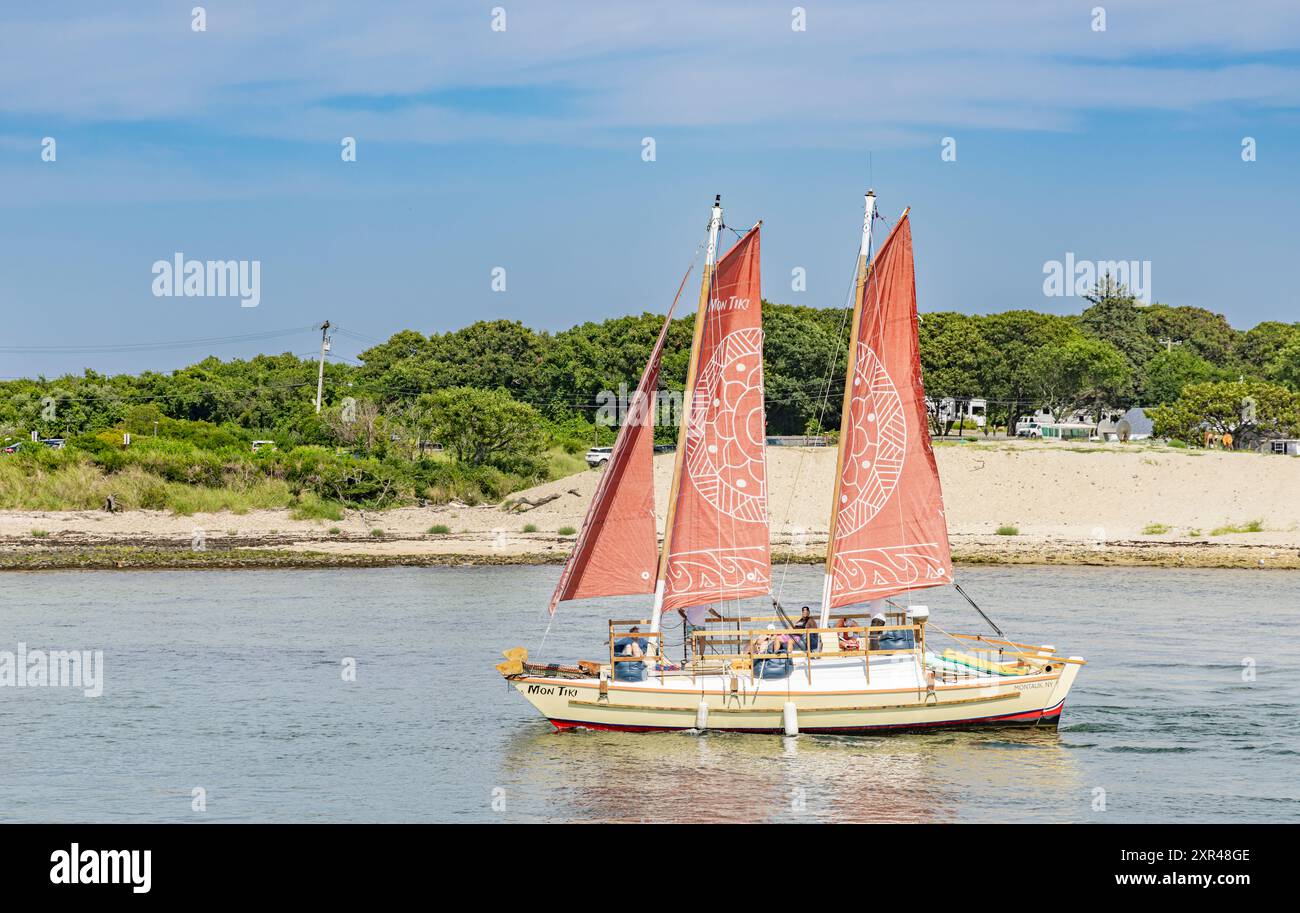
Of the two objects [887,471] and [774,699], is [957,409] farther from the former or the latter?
[774,699]

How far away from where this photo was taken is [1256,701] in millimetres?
39906

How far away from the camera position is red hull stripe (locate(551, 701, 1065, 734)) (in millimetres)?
35312

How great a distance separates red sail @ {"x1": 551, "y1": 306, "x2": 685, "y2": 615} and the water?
354cm

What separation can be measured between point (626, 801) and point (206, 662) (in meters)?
21.3

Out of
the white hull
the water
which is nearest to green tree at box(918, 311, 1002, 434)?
the water

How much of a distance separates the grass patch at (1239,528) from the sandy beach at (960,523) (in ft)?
0.41

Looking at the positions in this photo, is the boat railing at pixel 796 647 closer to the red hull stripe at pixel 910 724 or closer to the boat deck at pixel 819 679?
the boat deck at pixel 819 679

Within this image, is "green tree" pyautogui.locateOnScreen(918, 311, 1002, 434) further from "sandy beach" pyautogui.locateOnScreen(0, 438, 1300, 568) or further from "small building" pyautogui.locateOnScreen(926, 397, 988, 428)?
"sandy beach" pyautogui.locateOnScreen(0, 438, 1300, 568)

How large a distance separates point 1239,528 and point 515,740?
193 ft

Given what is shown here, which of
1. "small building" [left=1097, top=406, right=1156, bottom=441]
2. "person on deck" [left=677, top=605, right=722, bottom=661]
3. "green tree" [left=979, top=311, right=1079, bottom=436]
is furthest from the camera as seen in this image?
"green tree" [left=979, top=311, right=1079, bottom=436]

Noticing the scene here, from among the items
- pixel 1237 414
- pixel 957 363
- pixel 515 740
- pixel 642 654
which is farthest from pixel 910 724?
pixel 957 363

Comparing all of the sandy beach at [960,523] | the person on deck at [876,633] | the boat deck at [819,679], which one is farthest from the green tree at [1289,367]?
the boat deck at [819,679]

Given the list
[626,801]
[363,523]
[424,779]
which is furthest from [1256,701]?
[363,523]
